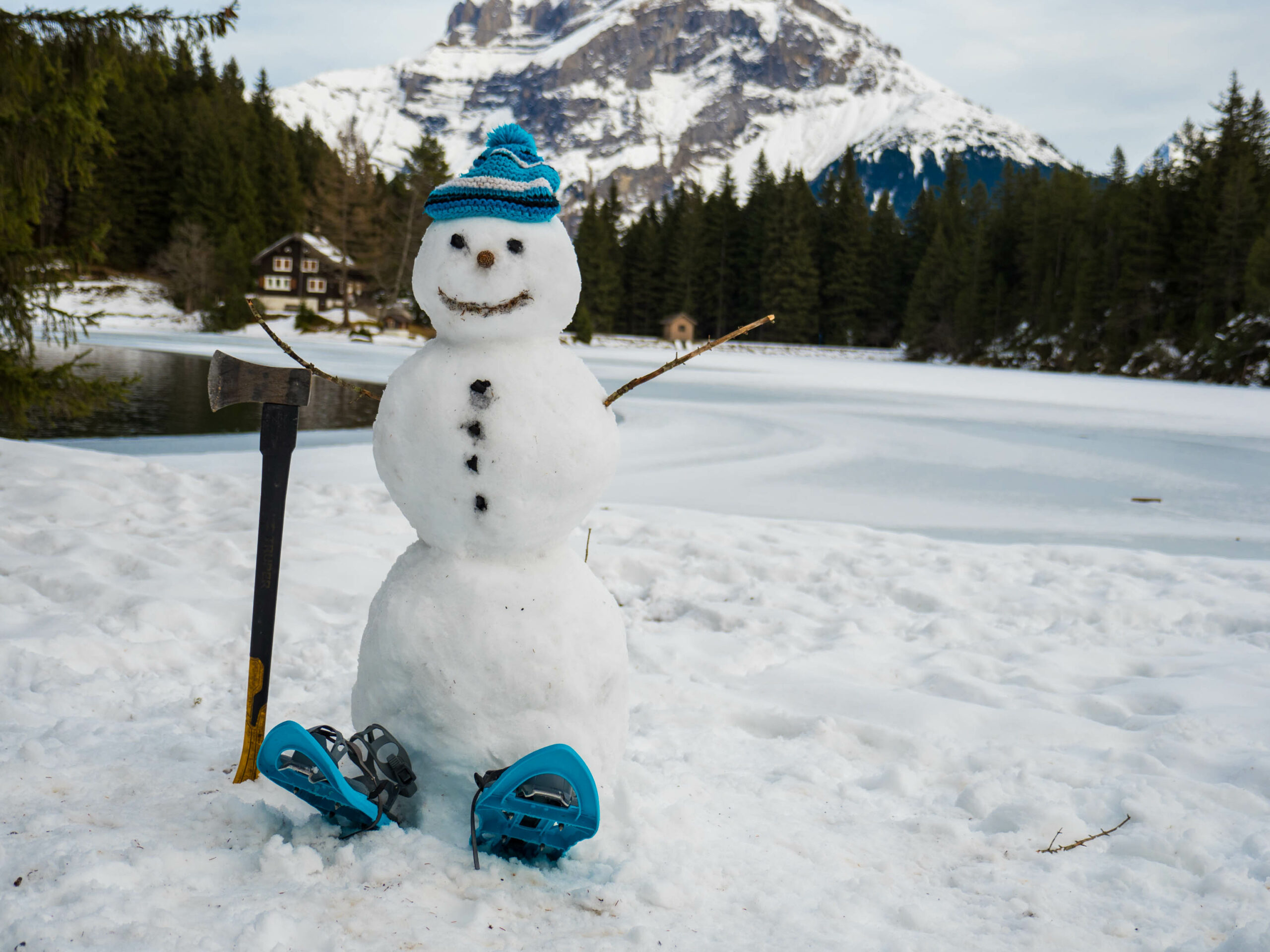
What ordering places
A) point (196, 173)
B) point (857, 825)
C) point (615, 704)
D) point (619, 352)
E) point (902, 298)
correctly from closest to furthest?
point (615, 704)
point (857, 825)
point (619, 352)
point (196, 173)
point (902, 298)

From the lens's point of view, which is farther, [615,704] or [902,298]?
[902,298]

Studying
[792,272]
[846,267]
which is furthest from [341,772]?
[846,267]

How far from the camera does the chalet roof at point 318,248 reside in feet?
146

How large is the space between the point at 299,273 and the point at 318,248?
67.5 inches

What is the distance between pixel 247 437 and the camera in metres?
10.0

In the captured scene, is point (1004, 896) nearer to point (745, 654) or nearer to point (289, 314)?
point (745, 654)

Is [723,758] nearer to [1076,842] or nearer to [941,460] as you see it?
[1076,842]

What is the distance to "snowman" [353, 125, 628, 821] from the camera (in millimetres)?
2057

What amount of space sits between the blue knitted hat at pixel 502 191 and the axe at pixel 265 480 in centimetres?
61

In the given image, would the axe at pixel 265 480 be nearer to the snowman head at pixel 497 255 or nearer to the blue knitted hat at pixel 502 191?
the snowman head at pixel 497 255

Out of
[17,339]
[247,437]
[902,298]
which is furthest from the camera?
[902,298]

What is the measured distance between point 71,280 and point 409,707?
6.22 m

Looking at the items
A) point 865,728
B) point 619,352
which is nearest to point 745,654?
point 865,728

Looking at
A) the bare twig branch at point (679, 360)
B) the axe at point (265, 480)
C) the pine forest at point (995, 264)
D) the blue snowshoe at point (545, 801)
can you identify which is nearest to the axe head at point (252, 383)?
the axe at point (265, 480)
